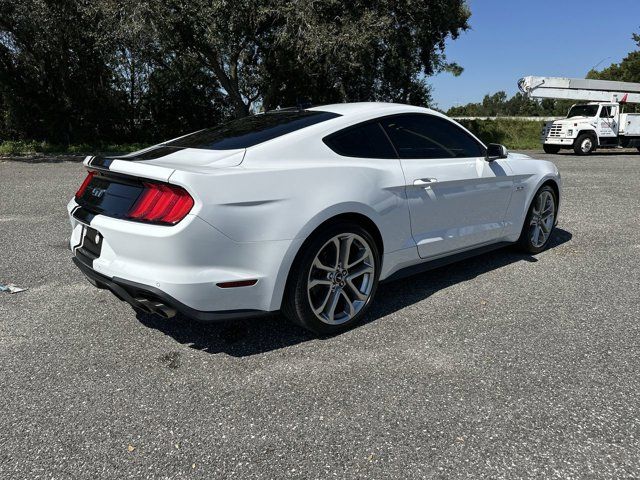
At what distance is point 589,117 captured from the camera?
21781 mm

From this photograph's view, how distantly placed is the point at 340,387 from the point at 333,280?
2.51 ft

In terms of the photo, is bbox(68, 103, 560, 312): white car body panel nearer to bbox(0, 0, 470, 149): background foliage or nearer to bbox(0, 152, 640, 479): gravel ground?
bbox(0, 152, 640, 479): gravel ground

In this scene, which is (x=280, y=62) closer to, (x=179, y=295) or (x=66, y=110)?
(x=66, y=110)

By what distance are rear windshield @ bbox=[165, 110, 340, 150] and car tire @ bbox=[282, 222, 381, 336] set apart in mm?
766

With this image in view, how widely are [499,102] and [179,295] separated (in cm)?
14755

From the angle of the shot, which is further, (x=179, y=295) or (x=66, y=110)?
(x=66, y=110)

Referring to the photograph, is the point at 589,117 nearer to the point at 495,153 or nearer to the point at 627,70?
the point at 495,153

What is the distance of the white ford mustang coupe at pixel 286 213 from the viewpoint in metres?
2.66

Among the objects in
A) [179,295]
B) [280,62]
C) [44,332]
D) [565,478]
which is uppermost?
[280,62]

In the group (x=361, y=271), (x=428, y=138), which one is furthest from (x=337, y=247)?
(x=428, y=138)

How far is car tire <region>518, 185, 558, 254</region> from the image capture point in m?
4.91

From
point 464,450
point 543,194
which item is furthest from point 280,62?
point 464,450

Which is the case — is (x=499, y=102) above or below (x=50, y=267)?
above

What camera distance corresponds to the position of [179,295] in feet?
8.68
